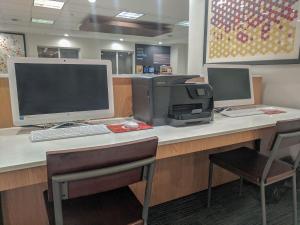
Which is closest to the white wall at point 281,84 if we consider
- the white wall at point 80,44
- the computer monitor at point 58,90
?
the computer monitor at point 58,90

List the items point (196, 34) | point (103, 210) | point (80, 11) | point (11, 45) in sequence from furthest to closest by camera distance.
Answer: point (11, 45) → point (80, 11) → point (196, 34) → point (103, 210)

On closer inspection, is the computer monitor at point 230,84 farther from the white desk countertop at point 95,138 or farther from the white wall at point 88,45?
the white wall at point 88,45

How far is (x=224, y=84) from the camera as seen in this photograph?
1.93 metres

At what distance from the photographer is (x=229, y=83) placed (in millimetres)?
1961

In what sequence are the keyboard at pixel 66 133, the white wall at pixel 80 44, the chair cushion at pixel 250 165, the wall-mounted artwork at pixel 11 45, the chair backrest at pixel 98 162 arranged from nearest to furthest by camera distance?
the chair backrest at pixel 98 162 → the keyboard at pixel 66 133 → the chair cushion at pixel 250 165 → the wall-mounted artwork at pixel 11 45 → the white wall at pixel 80 44

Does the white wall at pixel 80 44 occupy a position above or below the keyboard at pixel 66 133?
above

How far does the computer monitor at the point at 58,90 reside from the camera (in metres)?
1.24

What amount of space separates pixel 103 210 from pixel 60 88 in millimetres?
738

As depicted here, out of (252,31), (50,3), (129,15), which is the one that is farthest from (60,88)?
(129,15)

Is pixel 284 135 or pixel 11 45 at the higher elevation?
pixel 11 45

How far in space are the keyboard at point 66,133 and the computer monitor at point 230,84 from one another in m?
1.02

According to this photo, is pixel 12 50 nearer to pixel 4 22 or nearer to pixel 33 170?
pixel 4 22

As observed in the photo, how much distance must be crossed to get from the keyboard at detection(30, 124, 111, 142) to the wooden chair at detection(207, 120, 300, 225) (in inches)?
35.6

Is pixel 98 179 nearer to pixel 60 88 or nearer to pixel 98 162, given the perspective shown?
pixel 98 162
